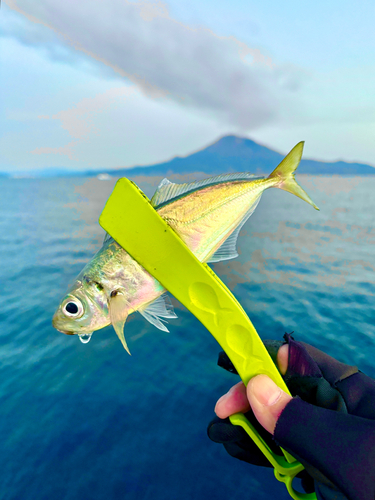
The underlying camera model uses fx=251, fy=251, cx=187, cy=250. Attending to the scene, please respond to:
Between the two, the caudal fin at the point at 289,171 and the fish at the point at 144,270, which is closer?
the fish at the point at 144,270

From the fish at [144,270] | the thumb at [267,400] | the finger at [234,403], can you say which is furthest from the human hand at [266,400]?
the fish at [144,270]

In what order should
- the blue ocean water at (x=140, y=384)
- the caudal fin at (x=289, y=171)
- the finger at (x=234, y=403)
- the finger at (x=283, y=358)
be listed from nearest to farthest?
the finger at (x=234, y=403)
the caudal fin at (x=289, y=171)
the finger at (x=283, y=358)
the blue ocean water at (x=140, y=384)

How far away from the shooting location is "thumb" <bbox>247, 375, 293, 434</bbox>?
56.4 inches

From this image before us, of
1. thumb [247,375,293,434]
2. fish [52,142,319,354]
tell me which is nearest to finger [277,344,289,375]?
thumb [247,375,293,434]

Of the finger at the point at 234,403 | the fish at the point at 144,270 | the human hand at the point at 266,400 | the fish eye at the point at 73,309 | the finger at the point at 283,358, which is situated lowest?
the finger at the point at 234,403

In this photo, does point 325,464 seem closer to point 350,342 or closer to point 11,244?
point 350,342

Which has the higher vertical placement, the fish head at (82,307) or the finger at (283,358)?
the fish head at (82,307)

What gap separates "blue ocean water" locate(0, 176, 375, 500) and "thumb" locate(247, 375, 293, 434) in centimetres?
268

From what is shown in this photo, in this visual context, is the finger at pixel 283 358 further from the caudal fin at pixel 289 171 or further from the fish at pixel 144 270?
the caudal fin at pixel 289 171

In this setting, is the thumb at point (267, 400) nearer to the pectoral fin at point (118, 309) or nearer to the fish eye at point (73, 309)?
the pectoral fin at point (118, 309)

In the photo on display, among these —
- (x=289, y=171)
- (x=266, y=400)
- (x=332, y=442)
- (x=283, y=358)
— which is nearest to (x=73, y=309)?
(x=266, y=400)

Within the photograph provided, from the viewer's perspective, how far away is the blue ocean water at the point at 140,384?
3.29 metres

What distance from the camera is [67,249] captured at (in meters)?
11.9

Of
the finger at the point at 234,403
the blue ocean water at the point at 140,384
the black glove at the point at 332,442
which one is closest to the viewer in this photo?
the black glove at the point at 332,442
